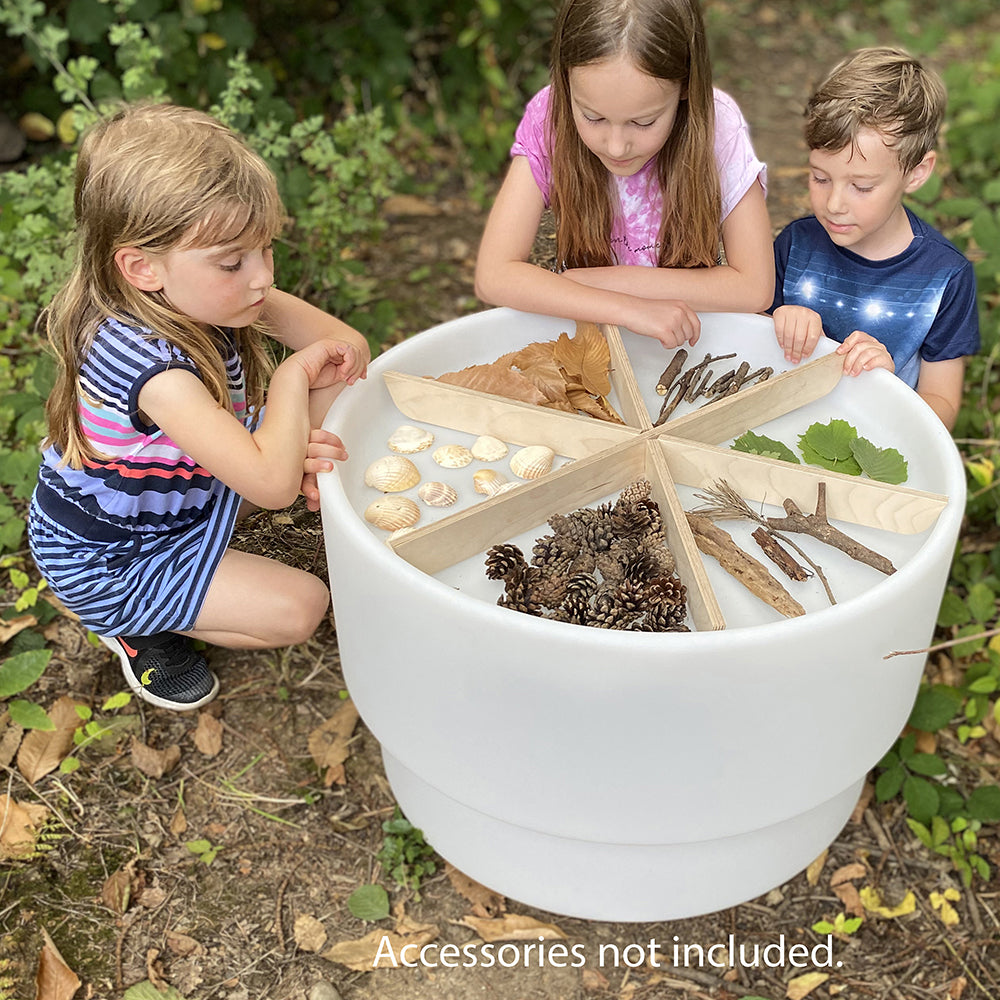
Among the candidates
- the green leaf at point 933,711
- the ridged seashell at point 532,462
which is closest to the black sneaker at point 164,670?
the ridged seashell at point 532,462

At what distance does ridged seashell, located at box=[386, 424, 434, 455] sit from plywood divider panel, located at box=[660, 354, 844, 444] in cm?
38

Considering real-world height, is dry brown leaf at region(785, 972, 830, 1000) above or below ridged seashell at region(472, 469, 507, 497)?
below

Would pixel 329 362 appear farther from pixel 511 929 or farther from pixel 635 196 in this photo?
pixel 511 929

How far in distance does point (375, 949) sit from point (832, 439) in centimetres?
113

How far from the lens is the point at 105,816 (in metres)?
1.94

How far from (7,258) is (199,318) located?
3.95ft

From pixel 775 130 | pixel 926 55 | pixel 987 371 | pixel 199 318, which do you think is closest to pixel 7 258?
pixel 199 318

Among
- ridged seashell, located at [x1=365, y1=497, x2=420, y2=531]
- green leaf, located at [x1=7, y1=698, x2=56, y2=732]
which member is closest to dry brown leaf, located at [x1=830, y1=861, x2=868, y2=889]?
ridged seashell, located at [x1=365, y1=497, x2=420, y2=531]

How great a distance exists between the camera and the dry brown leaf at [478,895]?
187cm

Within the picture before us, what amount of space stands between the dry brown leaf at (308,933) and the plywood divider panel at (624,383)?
1.00 meters

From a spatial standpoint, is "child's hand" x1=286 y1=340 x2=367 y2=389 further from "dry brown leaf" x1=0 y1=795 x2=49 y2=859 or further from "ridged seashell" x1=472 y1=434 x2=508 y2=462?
"dry brown leaf" x1=0 y1=795 x2=49 y2=859

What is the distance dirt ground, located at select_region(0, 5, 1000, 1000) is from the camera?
177 cm

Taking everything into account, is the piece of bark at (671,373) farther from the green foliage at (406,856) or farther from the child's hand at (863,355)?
the green foliage at (406,856)

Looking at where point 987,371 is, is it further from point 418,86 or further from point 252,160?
point 418,86
